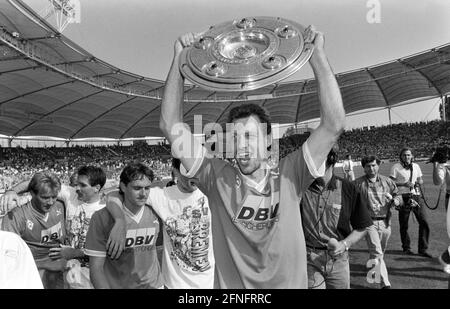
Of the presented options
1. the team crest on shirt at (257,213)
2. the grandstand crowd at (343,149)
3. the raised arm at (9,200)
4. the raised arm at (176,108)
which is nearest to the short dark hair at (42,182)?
the raised arm at (9,200)

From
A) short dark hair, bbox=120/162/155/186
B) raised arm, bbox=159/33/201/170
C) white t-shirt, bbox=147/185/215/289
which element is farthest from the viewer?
white t-shirt, bbox=147/185/215/289

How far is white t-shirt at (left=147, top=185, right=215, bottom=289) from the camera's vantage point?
286cm

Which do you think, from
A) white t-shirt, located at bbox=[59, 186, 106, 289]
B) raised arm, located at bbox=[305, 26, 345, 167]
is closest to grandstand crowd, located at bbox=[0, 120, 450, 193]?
white t-shirt, located at bbox=[59, 186, 106, 289]

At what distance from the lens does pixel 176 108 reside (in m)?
1.67

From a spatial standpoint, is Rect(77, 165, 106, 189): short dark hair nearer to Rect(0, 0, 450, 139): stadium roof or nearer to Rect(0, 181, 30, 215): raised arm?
Rect(0, 181, 30, 215): raised arm

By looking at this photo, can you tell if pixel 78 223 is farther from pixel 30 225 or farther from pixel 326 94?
pixel 326 94

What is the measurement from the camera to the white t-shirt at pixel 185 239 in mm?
2855

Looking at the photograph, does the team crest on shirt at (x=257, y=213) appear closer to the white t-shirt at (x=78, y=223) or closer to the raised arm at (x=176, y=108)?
the raised arm at (x=176, y=108)

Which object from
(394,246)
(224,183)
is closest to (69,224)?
(224,183)

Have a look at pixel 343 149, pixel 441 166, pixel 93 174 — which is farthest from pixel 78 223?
pixel 343 149

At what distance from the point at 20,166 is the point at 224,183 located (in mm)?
33070

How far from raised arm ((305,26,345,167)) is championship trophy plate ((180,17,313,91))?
46 mm

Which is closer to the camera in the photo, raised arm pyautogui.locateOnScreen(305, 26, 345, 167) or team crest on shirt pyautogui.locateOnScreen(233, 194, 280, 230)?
raised arm pyautogui.locateOnScreen(305, 26, 345, 167)

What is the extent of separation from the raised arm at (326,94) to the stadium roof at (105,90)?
17.7 m
